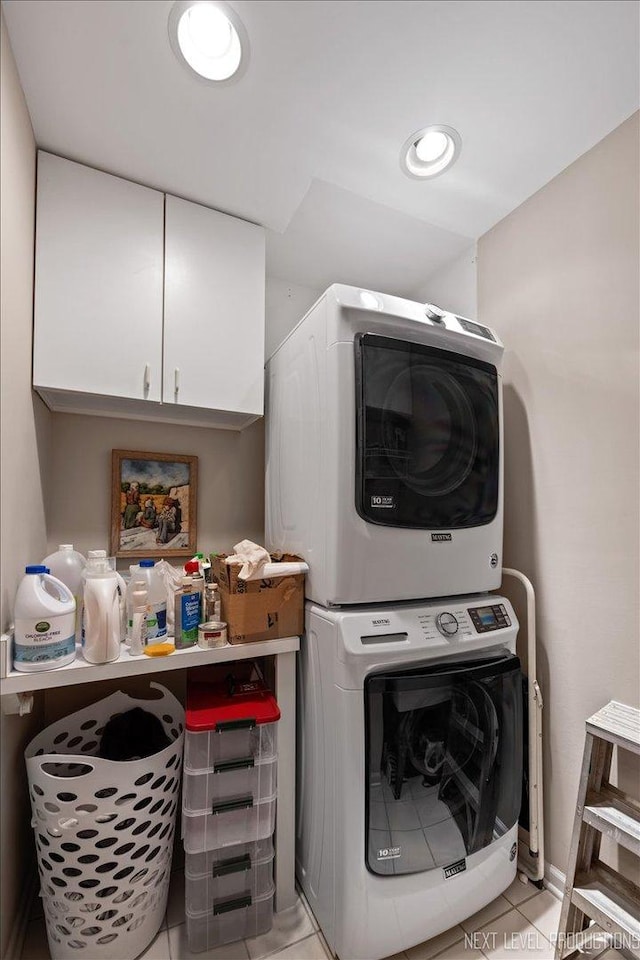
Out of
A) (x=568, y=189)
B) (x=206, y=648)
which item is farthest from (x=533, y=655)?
(x=568, y=189)

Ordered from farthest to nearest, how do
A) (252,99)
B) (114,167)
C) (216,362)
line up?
(216,362) → (114,167) → (252,99)

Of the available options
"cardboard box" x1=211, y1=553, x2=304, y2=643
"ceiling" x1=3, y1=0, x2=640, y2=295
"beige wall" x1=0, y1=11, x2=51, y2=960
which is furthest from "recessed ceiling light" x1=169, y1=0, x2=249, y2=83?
"cardboard box" x1=211, y1=553, x2=304, y2=643

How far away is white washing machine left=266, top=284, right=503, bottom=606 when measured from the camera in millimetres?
1263

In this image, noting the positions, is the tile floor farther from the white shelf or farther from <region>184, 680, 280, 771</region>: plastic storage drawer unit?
the white shelf

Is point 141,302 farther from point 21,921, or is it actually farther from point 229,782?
point 21,921

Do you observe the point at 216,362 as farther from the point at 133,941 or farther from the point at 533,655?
the point at 133,941

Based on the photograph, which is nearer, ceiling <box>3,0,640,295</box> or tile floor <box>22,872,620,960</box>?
ceiling <box>3,0,640,295</box>

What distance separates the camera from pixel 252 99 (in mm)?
1254

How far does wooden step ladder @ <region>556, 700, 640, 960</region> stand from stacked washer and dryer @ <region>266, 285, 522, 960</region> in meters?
0.19

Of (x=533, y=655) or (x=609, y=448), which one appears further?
(x=533, y=655)

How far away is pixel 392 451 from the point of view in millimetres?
1317

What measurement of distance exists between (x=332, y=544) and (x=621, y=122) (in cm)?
164

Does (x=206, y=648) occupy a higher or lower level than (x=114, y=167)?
lower

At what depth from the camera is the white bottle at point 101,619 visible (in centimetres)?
117
